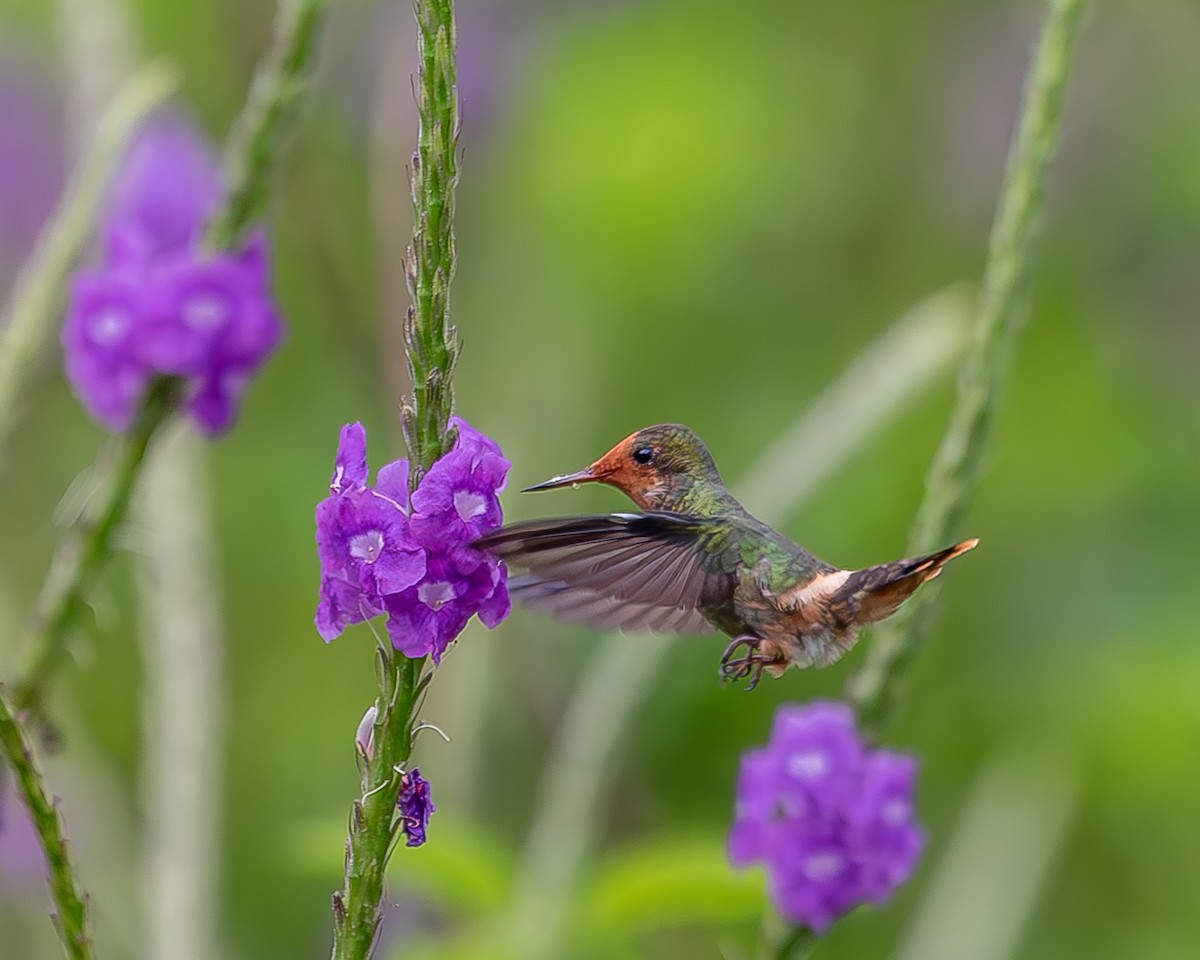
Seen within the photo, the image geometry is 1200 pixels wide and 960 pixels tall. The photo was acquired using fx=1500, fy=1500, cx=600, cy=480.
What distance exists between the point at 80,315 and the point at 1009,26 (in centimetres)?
481

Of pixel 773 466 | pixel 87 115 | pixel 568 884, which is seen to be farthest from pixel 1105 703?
pixel 87 115

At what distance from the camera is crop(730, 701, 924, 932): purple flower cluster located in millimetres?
2014

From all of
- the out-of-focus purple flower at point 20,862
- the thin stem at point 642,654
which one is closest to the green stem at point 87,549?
the thin stem at point 642,654

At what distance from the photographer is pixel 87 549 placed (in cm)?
196

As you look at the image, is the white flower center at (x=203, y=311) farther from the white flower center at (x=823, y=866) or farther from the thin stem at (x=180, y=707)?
the white flower center at (x=823, y=866)

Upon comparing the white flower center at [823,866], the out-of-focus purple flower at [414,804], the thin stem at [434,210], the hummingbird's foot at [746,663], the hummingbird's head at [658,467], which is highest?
the hummingbird's head at [658,467]

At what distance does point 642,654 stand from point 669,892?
60 cm

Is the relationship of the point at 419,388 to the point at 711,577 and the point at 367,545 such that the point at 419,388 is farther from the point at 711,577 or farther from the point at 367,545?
the point at 711,577

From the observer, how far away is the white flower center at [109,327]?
2053 mm

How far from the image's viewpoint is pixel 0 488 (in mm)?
4941

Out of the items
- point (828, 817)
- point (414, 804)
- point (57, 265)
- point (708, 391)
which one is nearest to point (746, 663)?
point (828, 817)

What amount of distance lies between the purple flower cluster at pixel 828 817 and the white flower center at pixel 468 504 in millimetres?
669

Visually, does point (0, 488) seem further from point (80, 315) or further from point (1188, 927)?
point (1188, 927)

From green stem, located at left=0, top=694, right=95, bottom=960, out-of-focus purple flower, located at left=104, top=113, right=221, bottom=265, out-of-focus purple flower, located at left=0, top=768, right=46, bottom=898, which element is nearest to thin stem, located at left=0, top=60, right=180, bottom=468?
out-of-focus purple flower, located at left=104, top=113, right=221, bottom=265
